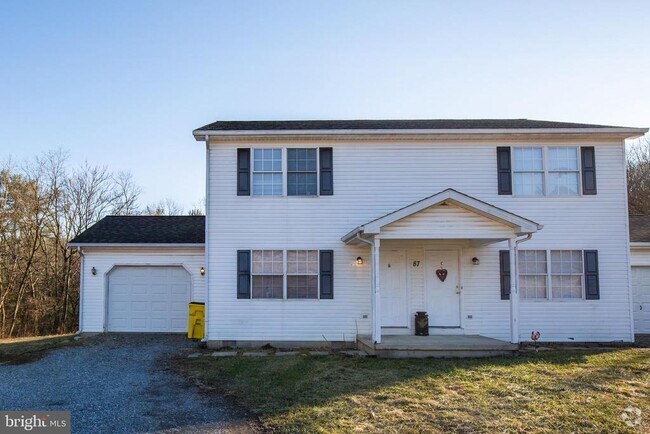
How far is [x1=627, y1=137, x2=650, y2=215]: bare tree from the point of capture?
23141 millimetres

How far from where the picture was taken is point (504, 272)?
11.0 meters

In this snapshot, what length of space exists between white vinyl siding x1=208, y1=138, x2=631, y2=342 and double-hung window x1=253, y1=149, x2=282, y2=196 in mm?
223

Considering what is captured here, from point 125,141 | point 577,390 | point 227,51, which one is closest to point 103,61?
point 227,51

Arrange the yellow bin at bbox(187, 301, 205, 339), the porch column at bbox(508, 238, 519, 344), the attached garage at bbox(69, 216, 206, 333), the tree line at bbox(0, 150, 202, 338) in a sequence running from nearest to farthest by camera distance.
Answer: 1. the porch column at bbox(508, 238, 519, 344)
2. the yellow bin at bbox(187, 301, 205, 339)
3. the attached garage at bbox(69, 216, 206, 333)
4. the tree line at bbox(0, 150, 202, 338)

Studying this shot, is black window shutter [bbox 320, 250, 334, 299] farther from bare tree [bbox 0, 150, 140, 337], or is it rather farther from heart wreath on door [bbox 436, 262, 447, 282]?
bare tree [bbox 0, 150, 140, 337]

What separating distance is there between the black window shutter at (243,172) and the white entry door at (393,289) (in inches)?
145

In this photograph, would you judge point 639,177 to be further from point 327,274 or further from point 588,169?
point 327,274

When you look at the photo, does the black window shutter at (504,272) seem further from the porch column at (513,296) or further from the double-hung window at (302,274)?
the double-hung window at (302,274)

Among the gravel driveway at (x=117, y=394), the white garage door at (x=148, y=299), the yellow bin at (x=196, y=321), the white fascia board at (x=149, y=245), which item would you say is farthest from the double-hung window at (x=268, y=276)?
the white garage door at (x=148, y=299)

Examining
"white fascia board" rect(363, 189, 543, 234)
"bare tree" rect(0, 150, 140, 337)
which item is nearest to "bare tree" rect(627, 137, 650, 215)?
"white fascia board" rect(363, 189, 543, 234)

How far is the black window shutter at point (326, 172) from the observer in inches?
438

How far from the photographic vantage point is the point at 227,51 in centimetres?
1284

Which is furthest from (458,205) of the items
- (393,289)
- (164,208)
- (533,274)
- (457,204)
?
(164,208)

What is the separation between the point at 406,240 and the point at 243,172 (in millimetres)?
4293
